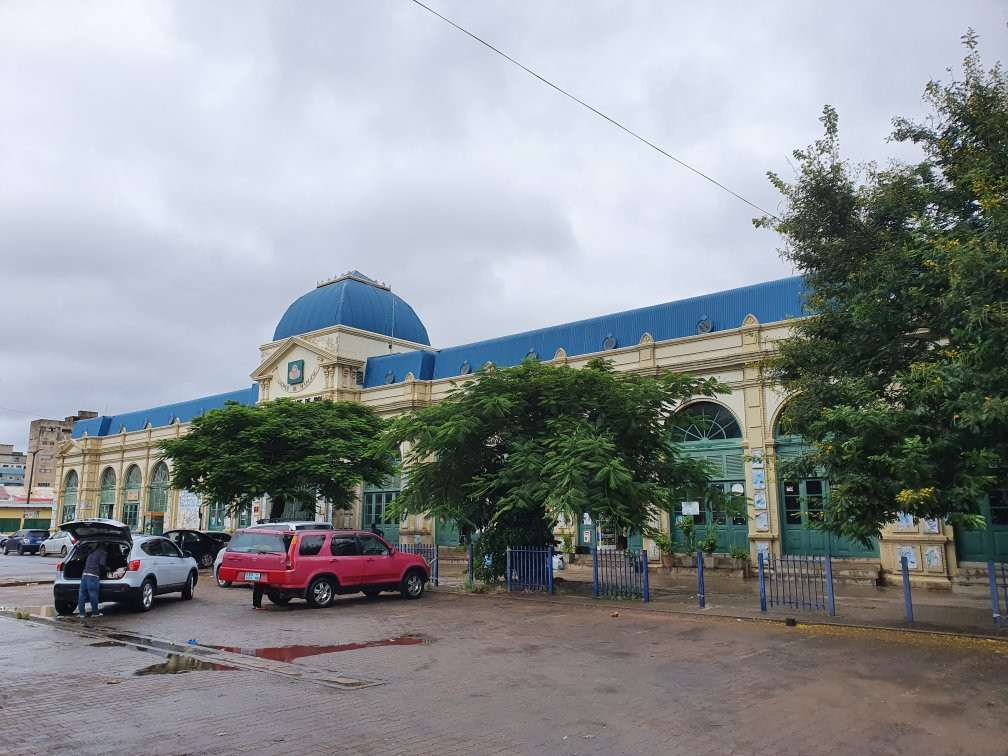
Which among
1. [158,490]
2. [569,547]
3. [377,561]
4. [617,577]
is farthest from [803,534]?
[158,490]

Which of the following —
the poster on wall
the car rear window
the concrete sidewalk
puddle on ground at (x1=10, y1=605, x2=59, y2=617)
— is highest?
the poster on wall

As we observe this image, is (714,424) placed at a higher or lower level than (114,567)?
higher

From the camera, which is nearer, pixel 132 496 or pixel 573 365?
pixel 573 365

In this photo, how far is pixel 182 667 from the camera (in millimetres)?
9383

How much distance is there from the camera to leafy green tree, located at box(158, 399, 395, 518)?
26.9 meters

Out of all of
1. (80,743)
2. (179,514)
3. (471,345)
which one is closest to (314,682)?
(80,743)

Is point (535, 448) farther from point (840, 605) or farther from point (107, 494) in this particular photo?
point (107, 494)

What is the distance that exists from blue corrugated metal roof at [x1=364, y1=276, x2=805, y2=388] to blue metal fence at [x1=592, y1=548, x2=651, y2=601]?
7.89m

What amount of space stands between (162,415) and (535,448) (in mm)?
44270

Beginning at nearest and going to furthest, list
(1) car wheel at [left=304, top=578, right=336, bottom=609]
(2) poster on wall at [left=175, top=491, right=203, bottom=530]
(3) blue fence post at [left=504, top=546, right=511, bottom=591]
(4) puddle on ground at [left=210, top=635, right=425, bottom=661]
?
(4) puddle on ground at [left=210, top=635, right=425, bottom=661], (1) car wheel at [left=304, top=578, right=336, bottom=609], (3) blue fence post at [left=504, top=546, right=511, bottom=591], (2) poster on wall at [left=175, top=491, right=203, bottom=530]

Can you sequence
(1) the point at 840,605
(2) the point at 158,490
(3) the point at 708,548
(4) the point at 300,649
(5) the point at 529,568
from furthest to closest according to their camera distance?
1. (2) the point at 158,490
2. (3) the point at 708,548
3. (5) the point at 529,568
4. (1) the point at 840,605
5. (4) the point at 300,649

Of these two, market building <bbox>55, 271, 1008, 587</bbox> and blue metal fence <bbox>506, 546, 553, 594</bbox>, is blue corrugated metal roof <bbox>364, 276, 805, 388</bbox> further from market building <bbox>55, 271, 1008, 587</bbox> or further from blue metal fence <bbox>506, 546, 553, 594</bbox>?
blue metal fence <bbox>506, 546, 553, 594</bbox>

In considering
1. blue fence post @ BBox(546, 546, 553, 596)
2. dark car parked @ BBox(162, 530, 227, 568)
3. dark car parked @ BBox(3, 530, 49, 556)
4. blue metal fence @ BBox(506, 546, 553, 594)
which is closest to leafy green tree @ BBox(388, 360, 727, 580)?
blue metal fence @ BBox(506, 546, 553, 594)

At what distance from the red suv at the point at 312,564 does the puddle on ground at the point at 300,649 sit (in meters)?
4.30
